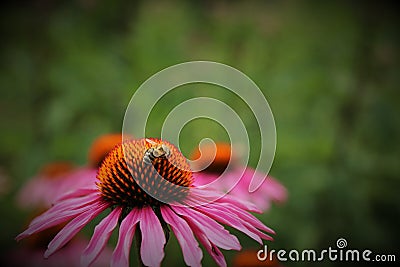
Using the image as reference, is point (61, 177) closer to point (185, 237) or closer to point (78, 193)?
point (78, 193)

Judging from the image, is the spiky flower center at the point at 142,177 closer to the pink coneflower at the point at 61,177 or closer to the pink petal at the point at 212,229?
the pink petal at the point at 212,229

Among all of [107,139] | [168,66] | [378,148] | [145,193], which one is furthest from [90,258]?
[378,148]

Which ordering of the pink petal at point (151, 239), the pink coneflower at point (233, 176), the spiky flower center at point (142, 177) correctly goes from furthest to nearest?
the pink coneflower at point (233, 176) → the spiky flower center at point (142, 177) → the pink petal at point (151, 239)

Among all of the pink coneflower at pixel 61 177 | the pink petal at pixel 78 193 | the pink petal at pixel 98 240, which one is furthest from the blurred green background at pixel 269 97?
the pink petal at pixel 98 240

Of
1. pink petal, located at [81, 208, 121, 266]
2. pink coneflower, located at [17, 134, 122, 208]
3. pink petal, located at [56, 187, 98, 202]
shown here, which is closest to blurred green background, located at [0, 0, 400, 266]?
pink coneflower, located at [17, 134, 122, 208]

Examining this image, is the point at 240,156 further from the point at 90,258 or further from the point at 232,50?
the point at 90,258

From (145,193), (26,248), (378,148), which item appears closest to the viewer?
(145,193)
